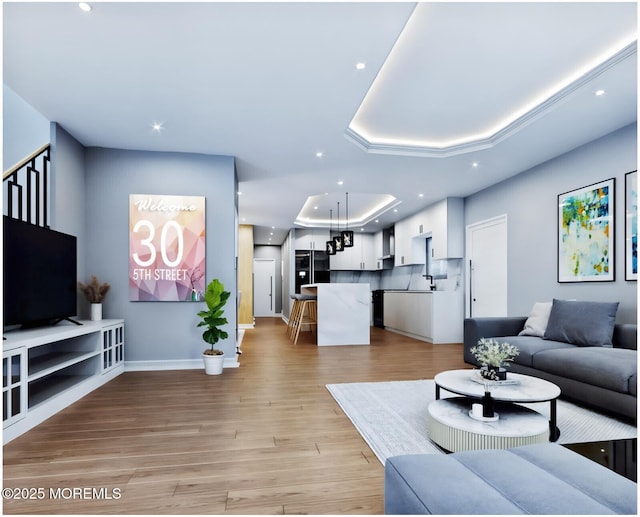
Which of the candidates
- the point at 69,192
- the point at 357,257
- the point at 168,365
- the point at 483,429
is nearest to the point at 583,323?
the point at 483,429

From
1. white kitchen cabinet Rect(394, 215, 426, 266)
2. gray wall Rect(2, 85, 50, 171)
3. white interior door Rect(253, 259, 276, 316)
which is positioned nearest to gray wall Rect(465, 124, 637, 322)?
white kitchen cabinet Rect(394, 215, 426, 266)

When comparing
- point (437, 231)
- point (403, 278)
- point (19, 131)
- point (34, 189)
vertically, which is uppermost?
point (19, 131)

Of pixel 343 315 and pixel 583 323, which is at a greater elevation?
pixel 583 323

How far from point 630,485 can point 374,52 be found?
2.66 metres

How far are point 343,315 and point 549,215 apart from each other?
342cm

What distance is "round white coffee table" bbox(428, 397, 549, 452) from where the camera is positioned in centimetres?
212

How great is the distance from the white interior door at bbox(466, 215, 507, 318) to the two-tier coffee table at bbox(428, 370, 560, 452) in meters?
3.47

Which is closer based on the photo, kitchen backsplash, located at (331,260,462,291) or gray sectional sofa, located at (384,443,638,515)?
gray sectional sofa, located at (384,443,638,515)

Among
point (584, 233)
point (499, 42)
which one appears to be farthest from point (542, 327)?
point (499, 42)

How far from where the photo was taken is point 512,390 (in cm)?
252

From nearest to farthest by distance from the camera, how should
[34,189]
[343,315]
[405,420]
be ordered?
1. [405,420]
2. [34,189]
3. [343,315]

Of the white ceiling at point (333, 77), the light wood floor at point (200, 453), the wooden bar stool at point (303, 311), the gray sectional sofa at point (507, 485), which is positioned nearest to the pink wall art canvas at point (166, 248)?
the white ceiling at point (333, 77)

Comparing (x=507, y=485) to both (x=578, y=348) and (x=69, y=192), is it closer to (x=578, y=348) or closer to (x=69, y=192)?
(x=578, y=348)

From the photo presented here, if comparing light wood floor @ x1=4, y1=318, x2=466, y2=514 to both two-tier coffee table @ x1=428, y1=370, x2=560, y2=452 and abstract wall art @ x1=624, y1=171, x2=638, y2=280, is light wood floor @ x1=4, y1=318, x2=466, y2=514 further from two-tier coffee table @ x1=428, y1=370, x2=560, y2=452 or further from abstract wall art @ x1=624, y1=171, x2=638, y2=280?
abstract wall art @ x1=624, y1=171, x2=638, y2=280
